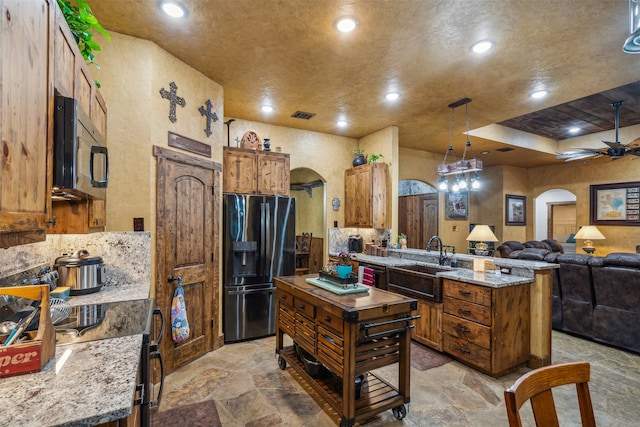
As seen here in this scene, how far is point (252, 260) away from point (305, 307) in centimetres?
151

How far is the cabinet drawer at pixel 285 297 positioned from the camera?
9.26 ft

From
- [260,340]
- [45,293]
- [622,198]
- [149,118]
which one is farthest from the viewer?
[622,198]

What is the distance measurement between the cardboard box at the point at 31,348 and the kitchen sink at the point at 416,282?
3.16 m

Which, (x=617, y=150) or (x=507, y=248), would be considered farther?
(x=507, y=248)

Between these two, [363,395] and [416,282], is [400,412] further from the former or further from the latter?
[416,282]

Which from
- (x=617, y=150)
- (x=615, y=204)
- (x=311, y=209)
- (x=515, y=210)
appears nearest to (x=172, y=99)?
(x=311, y=209)

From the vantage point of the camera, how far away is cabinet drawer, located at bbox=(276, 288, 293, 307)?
2823 mm

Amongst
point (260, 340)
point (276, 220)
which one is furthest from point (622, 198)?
point (260, 340)

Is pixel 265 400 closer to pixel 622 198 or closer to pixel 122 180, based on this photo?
pixel 122 180

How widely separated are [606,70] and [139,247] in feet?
15.9

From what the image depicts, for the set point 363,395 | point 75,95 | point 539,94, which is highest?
point 539,94

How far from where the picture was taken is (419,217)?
756 centimetres

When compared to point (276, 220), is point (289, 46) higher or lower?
higher

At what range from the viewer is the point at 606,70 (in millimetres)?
3141
